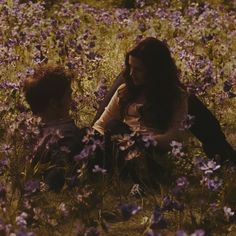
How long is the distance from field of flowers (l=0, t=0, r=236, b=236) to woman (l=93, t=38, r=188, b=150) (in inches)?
8.9

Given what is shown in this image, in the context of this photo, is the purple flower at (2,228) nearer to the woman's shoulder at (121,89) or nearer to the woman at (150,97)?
the woman at (150,97)

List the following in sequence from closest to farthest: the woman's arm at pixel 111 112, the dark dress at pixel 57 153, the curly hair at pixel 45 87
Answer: the dark dress at pixel 57 153 < the curly hair at pixel 45 87 < the woman's arm at pixel 111 112

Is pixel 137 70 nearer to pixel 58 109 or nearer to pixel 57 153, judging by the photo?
pixel 58 109

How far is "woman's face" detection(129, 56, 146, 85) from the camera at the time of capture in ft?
16.4

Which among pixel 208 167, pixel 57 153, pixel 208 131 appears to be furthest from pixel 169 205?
pixel 208 131

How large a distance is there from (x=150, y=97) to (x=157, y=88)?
88 mm

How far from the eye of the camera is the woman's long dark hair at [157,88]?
5.05 metres

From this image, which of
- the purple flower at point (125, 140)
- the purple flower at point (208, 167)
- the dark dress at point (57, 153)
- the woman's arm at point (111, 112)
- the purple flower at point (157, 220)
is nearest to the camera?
the purple flower at point (157, 220)

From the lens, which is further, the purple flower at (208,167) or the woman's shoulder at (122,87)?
the woman's shoulder at (122,87)

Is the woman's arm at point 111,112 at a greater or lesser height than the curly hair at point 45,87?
lesser

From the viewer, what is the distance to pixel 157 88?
517 cm

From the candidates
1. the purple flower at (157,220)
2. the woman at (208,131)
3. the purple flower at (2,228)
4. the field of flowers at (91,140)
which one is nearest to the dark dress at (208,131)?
the woman at (208,131)

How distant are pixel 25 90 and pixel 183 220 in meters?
1.44

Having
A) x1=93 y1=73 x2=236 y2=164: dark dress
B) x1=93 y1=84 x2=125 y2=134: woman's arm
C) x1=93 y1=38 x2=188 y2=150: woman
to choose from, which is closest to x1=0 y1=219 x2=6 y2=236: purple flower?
Result: x1=93 y1=38 x2=188 y2=150: woman
